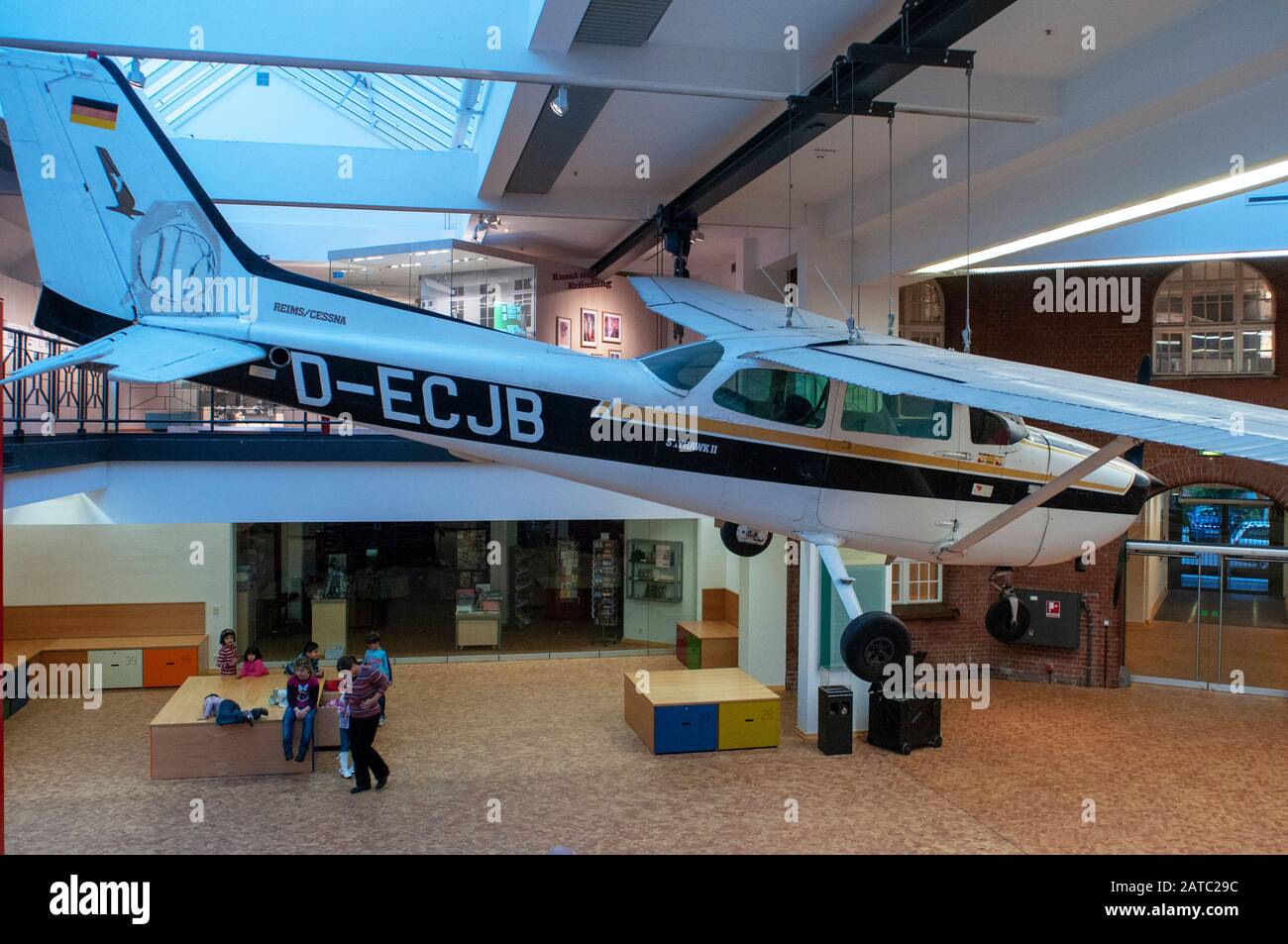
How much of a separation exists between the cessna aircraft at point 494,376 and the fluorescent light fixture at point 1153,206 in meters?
2.32

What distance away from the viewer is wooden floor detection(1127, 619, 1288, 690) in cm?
1540

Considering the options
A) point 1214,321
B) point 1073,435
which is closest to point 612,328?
point 1073,435

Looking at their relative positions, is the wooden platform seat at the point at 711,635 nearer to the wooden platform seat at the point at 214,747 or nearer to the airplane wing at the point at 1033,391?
the wooden platform seat at the point at 214,747

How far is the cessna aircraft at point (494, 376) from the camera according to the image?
6.07 m

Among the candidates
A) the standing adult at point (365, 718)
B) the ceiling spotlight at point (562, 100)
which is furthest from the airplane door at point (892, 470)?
the standing adult at point (365, 718)

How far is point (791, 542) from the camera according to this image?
564 inches

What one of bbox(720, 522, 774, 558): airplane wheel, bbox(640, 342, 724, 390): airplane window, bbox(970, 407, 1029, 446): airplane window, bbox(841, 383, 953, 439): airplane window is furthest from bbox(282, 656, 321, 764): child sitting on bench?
bbox(970, 407, 1029, 446): airplane window

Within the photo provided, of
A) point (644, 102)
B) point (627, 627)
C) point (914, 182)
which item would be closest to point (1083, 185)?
point (914, 182)

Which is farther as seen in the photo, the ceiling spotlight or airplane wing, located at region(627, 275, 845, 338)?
the ceiling spotlight

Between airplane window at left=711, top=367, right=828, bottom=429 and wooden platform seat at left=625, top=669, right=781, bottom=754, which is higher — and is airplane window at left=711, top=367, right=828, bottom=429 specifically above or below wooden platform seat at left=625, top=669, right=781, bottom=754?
above

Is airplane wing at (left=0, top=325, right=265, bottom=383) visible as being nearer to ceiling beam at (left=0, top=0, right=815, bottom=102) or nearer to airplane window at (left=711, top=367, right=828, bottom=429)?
ceiling beam at (left=0, top=0, right=815, bottom=102)

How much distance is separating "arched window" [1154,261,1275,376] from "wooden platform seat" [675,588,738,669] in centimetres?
790

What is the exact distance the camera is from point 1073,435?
1477cm

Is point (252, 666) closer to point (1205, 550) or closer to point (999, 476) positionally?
point (999, 476)
